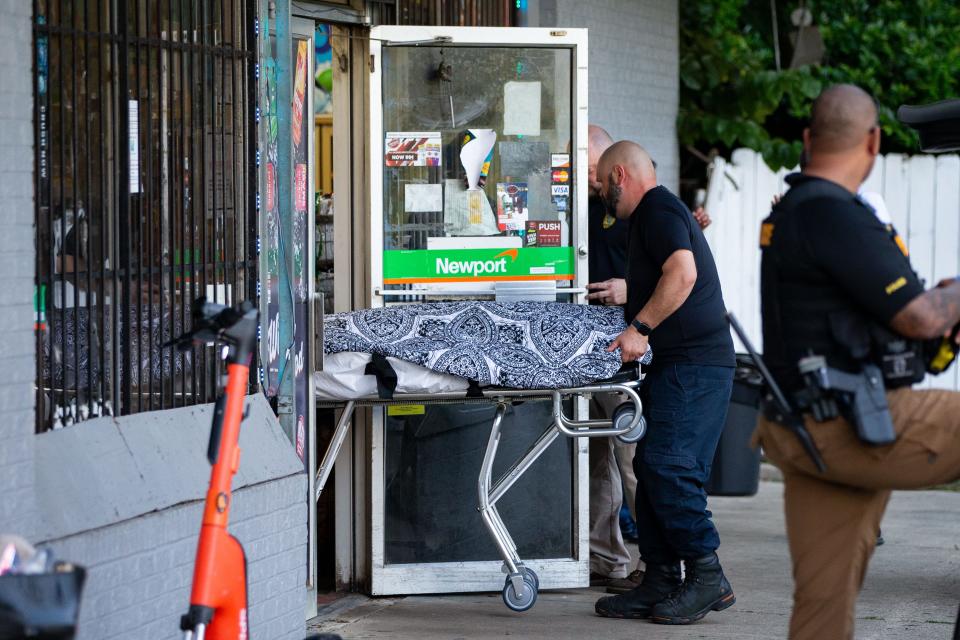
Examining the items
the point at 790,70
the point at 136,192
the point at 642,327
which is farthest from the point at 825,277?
the point at 790,70

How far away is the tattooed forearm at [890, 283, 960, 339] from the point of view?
145 inches

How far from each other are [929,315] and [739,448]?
19.0 ft

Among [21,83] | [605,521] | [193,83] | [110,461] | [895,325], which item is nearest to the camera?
[895,325]

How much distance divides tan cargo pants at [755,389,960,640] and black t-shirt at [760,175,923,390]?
19cm

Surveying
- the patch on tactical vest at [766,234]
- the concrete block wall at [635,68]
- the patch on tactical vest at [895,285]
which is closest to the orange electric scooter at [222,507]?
the patch on tactical vest at [766,234]

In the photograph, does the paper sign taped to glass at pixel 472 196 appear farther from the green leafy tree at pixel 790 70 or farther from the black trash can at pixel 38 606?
the green leafy tree at pixel 790 70

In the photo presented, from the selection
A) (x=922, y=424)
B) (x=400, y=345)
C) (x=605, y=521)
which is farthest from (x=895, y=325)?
(x=605, y=521)

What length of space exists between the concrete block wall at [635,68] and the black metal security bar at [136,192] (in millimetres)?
3392

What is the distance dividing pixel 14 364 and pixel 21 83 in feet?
2.59

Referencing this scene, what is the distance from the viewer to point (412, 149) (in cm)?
639

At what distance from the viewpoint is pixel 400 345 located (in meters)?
5.58

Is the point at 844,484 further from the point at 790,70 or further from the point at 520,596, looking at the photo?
the point at 790,70

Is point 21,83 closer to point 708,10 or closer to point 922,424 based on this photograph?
point 922,424

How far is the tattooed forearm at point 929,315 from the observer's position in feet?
12.0
